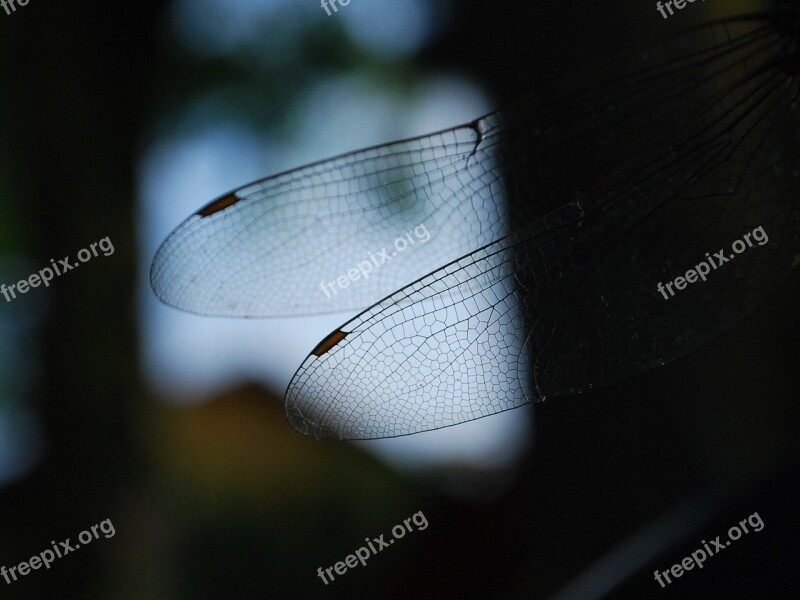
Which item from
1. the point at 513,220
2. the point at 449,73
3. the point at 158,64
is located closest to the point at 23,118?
the point at 158,64

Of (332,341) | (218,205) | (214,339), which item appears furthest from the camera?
(214,339)

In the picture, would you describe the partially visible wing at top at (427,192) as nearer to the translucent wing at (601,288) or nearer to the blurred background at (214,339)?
the translucent wing at (601,288)

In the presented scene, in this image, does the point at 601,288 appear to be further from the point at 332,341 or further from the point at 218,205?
the point at 218,205

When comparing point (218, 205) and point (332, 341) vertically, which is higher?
point (218, 205)

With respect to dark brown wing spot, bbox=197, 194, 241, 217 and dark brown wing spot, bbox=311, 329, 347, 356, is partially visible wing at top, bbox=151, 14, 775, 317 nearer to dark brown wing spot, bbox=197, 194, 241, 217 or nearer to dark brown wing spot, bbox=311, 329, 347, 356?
dark brown wing spot, bbox=197, 194, 241, 217

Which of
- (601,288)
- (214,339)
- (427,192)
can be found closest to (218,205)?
(427,192)

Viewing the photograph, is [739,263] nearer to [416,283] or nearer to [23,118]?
[416,283]

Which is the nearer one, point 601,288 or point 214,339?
point 601,288

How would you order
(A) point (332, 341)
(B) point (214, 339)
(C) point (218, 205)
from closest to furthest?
(A) point (332, 341), (C) point (218, 205), (B) point (214, 339)
